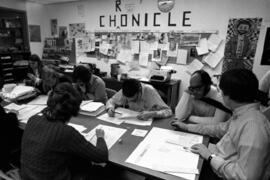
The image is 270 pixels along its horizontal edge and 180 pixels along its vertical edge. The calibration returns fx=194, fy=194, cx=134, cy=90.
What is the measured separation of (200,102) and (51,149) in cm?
127

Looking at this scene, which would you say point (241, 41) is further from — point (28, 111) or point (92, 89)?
point (28, 111)

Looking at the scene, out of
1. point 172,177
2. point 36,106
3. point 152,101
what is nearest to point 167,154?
point 172,177

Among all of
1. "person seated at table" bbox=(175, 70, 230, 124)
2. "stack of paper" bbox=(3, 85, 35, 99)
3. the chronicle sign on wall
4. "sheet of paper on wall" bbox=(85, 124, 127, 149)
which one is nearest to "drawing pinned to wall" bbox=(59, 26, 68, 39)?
the chronicle sign on wall

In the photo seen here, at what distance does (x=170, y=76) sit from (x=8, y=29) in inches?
143

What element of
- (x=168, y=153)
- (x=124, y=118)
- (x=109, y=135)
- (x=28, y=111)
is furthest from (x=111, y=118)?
(x=28, y=111)

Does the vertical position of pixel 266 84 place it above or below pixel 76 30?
below

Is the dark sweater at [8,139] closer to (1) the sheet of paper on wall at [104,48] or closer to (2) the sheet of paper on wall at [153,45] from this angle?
(2) the sheet of paper on wall at [153,45]

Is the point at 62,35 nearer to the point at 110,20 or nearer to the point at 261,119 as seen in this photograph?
the point at 110,20

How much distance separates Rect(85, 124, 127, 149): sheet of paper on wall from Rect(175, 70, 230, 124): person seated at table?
56 centimetres

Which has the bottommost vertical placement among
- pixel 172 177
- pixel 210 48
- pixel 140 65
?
pixel 172 177

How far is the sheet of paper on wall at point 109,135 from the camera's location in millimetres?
1322

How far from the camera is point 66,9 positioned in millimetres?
4316

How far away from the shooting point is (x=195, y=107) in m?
1.76

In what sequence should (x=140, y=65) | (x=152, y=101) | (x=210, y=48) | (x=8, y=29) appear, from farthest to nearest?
(x=8, y=29) < (x=140, y=65) < (x=210, y=48) < (x=152, y=101)
